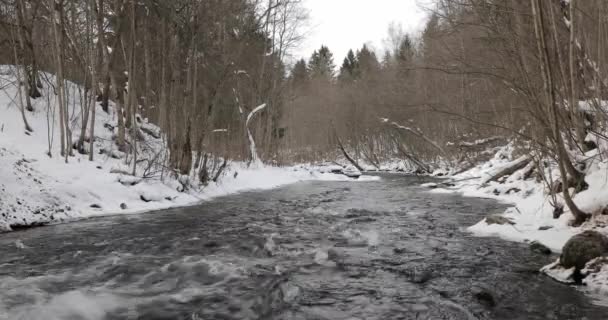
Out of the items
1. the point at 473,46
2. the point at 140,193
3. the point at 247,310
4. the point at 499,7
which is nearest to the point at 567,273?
the point at 247,310

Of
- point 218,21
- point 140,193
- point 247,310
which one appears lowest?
point 247,310

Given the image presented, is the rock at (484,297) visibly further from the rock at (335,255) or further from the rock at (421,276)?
the rock at (335,255)

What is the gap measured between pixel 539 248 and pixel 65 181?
10.0 meters

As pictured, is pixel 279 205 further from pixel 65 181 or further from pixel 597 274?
pixel 597 274

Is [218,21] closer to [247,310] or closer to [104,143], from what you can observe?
[104,143]

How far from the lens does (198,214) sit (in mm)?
10906

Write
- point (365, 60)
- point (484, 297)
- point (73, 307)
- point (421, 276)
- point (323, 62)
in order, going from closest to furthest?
point (73, 307) → point (484, 297) → point (421, 276) → point (365, 60) → point (323, 62)

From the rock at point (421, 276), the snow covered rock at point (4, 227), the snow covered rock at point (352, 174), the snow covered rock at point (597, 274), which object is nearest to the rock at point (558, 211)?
the snow covered rock at point (597, 274)

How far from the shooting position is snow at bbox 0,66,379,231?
9320 mm

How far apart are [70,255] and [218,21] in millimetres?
12423

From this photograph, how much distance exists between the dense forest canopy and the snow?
590mm

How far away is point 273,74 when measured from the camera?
30844mm

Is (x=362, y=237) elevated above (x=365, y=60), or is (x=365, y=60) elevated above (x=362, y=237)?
(x=365, y=60)

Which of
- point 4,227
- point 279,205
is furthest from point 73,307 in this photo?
point 279,205
